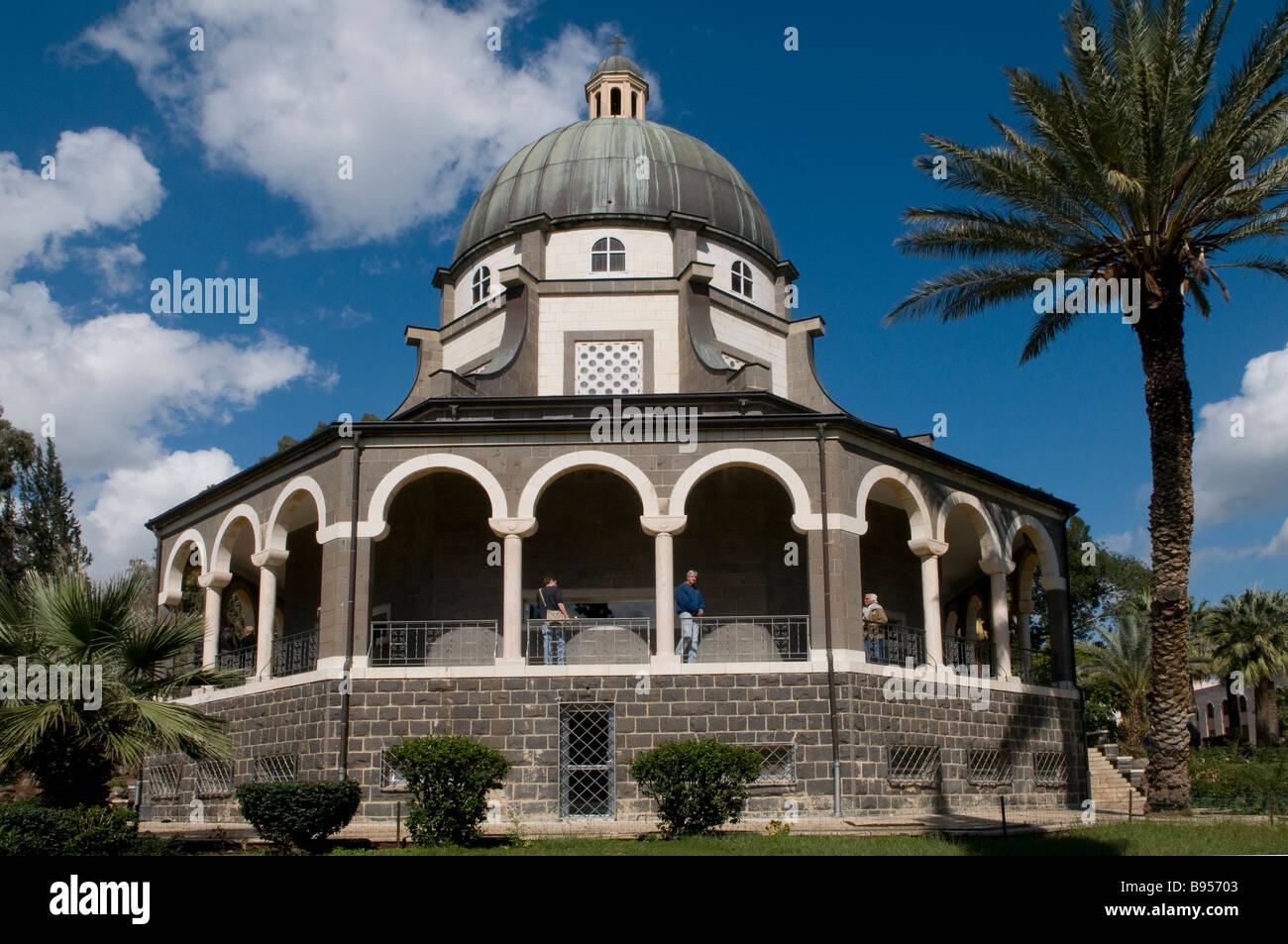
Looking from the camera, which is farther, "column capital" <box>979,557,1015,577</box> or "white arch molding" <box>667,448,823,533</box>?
"column capital" <box>979,557,1015,577</box>

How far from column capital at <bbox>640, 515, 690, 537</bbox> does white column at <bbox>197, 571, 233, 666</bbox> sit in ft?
30.6

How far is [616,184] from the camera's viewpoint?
2931cm

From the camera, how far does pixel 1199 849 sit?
13594 millimetres

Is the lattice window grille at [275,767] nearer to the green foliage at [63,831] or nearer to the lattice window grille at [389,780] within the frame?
the lattice window grille at [389,780]

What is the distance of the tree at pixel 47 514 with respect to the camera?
164 ft

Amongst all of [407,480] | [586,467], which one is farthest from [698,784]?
[407,480]

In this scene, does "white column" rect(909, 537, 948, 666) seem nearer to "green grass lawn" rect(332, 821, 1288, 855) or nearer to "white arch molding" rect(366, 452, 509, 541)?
"green grass lawn" rect(332, 821, 1288, 855)

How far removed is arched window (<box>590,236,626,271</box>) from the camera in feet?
93.4

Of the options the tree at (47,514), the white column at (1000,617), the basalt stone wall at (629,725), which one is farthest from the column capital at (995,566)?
the tree at (47,514)

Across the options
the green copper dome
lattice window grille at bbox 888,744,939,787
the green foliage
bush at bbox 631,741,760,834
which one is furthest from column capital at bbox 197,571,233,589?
lattice window grille at bbox 888,744,939,787

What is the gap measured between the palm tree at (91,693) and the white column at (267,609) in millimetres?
8625
